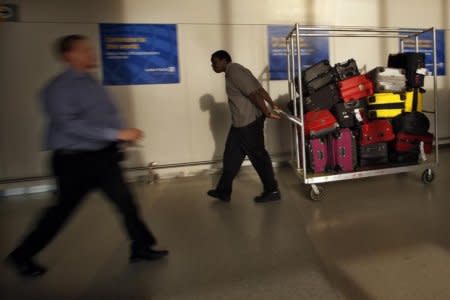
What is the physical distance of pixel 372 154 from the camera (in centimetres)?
370

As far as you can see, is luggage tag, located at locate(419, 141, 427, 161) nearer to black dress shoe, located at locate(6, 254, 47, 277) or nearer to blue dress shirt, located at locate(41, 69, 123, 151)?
blue dress shirt, located at locate(41, 69, 123, 151)

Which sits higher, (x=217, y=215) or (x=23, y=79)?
(x=23, y=79)

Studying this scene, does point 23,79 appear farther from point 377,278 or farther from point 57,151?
point 377,278

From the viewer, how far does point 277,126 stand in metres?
5.21

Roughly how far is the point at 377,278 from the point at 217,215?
1.50 meters

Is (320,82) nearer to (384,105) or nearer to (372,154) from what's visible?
(384,105)

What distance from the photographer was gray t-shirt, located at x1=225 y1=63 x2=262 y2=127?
3.18m

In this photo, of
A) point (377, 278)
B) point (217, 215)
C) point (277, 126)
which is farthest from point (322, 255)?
point (277, 126)

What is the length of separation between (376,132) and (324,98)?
64 cm

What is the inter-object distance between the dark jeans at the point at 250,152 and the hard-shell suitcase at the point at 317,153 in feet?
1.41

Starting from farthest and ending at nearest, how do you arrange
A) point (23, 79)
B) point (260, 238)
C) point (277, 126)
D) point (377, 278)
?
point (277, 126) → point (23, 79) → point (260, 238) → point (377, 278)

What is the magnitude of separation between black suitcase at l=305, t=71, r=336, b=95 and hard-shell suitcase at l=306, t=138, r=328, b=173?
482mm

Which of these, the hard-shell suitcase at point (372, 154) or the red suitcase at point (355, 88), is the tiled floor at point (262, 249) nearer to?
the hard-shell suitcase at point (372, 154)

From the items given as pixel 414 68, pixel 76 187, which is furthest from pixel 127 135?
pixel 414 68
